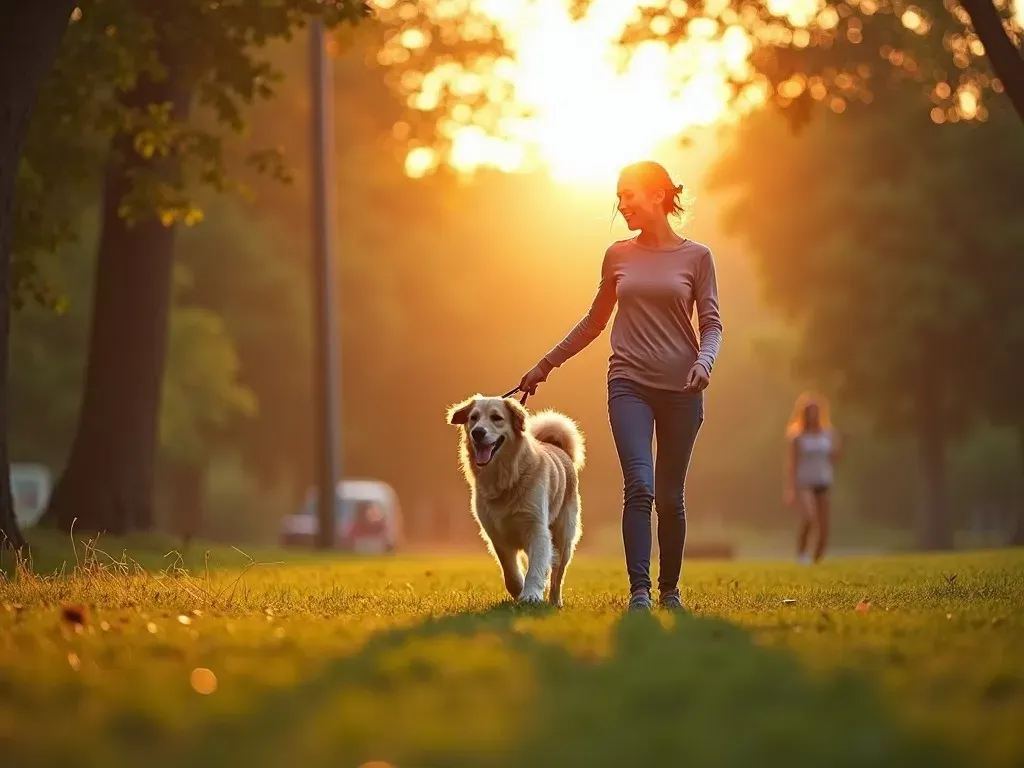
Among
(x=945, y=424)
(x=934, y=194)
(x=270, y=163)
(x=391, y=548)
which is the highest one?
(x=934, y=194)

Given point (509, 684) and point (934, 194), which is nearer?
point (509, 684)

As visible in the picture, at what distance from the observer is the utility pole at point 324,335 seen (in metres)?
25.2

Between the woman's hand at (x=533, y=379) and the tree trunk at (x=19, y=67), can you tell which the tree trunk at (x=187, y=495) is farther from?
the woman's hand at (x=533, y=379)

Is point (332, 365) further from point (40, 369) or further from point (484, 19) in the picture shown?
point (40, 369)

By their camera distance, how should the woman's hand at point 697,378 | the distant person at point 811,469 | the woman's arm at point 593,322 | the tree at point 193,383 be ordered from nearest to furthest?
1. the woman's hand at point 697,378
2. the woman's arm at point 593,322
3. the distant person at point 811,469
4. the tree at point 193,383

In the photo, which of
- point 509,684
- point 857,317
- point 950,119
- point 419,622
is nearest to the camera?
point 509,684

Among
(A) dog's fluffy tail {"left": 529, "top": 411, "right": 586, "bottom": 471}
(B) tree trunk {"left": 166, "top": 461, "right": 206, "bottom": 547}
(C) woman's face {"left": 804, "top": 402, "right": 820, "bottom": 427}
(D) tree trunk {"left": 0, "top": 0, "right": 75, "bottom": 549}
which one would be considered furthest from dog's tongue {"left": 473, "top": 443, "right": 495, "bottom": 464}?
(B) tree trunk {"left": 166, "top": 461, "right": 206, "bottom": 547}

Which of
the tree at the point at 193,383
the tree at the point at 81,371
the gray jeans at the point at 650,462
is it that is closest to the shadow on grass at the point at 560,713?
the gray jeans at the point at 650,462

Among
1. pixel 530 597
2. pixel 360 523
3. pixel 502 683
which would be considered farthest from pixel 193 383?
pixel 502 683

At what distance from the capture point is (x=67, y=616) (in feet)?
24.1

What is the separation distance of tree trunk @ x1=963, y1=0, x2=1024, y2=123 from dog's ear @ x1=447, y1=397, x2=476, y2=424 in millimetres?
5287

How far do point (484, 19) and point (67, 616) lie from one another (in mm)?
18824

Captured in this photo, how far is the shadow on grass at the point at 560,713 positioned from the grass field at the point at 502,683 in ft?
0.04

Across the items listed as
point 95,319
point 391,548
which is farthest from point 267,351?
point 95,319
